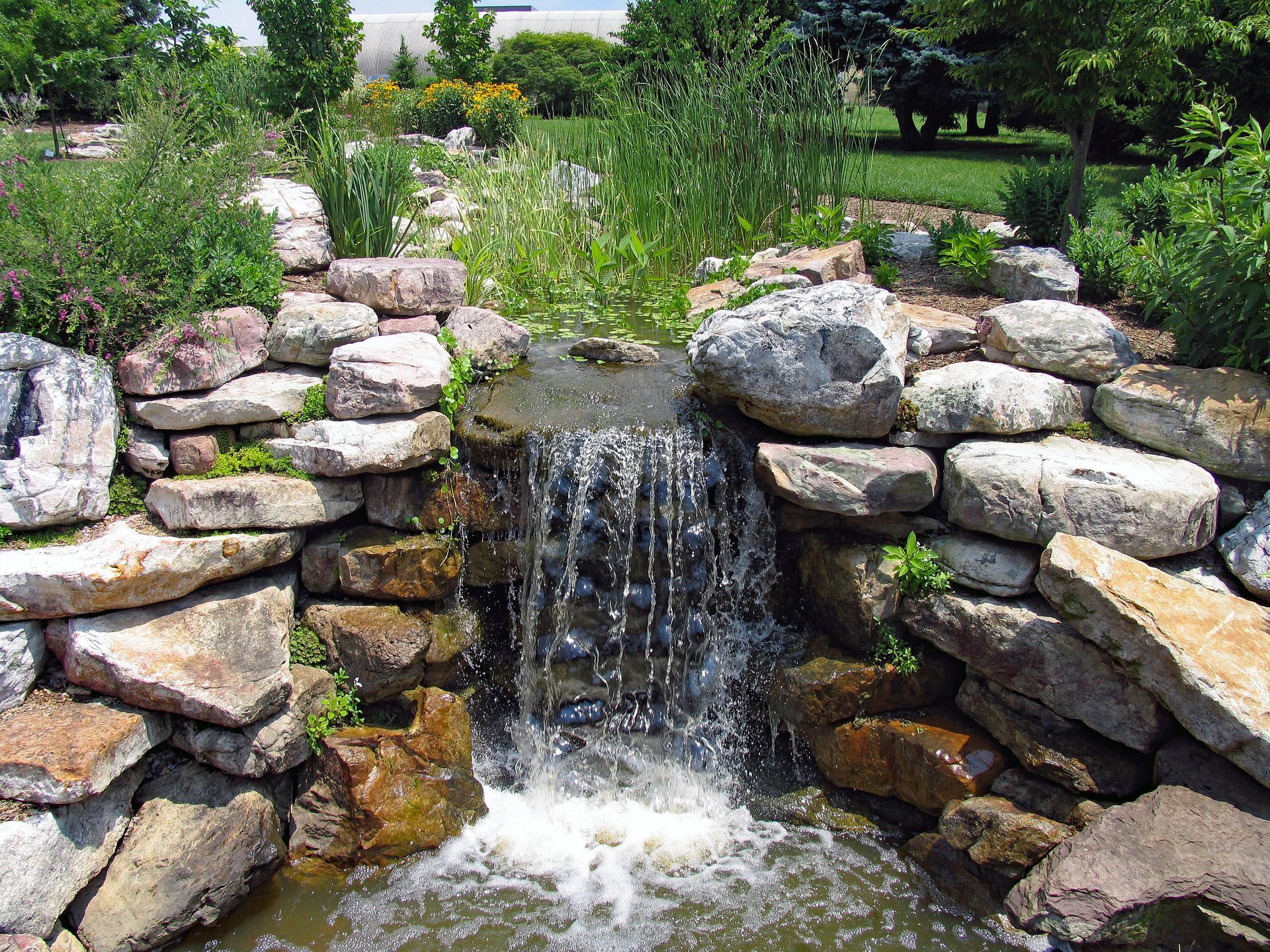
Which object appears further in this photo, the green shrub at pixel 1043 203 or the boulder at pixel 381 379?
the green shrub at pixel 1043 203

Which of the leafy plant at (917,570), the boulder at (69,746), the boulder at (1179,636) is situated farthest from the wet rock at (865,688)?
the boulder at (69,746)

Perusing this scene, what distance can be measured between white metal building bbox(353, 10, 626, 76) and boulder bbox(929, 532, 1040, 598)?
30.1 m

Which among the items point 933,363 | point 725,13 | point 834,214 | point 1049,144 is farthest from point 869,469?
point 1049,144

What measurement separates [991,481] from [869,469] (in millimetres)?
563

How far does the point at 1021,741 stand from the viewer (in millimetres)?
3729

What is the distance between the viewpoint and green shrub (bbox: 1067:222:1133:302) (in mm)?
5277

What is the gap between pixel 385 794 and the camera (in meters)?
3.95

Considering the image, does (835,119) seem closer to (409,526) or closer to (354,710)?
(409,526)

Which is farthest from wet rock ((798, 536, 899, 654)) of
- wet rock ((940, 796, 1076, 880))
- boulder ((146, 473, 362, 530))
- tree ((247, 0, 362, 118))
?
tree ((247, 0, 362, 118))

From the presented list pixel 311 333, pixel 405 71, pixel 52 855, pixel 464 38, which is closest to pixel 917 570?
pixel 311 333

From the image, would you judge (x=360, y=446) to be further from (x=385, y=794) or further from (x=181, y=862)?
(x=181, y=862)

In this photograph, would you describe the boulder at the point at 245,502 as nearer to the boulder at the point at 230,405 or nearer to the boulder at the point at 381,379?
the boulder at the point at 230,405

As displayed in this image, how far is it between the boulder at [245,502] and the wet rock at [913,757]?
111 inches

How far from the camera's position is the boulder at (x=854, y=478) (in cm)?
408
